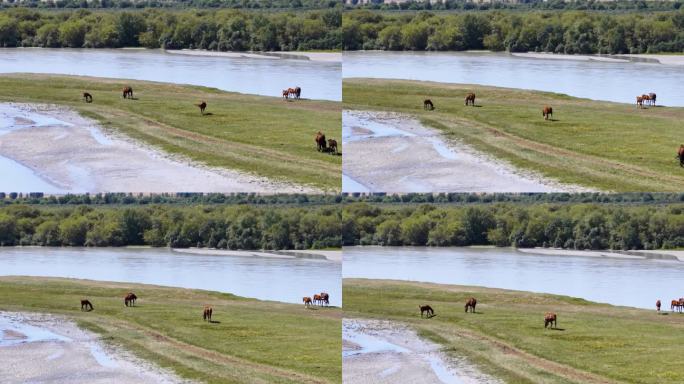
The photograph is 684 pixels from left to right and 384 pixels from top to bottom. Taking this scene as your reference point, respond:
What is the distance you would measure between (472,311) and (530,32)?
5984 mm

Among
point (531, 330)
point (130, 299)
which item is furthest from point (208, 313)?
point (531, 330)

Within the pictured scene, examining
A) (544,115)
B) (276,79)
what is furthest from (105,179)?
(544,115)

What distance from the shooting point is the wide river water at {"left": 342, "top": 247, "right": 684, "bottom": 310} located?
90.5 feet

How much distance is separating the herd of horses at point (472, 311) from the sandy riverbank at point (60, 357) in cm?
500

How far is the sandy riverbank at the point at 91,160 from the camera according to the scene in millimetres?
27891

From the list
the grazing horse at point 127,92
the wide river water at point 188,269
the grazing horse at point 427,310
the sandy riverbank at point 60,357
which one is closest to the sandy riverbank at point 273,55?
the grazing horse at point 127,92

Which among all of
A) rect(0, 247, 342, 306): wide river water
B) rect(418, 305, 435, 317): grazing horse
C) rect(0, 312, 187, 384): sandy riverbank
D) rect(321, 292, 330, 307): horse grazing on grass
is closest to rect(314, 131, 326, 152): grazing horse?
rect(0, 247, 342, 306): wide river water

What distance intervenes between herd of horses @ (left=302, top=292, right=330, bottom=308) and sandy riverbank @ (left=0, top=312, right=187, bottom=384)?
9.45 ft

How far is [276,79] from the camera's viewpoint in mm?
29109

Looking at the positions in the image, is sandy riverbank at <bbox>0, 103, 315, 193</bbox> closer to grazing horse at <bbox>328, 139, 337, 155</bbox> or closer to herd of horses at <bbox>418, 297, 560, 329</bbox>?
grazing horse at <bbox>328, 139, 337, 155</bbox>

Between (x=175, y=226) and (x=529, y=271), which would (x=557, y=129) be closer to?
(x=529, y=271)

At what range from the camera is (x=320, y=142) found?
27922mm

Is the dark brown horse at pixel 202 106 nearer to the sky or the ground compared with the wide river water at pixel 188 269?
nearer to the sky

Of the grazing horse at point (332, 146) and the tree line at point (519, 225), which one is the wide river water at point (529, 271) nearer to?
the tree line at point (519, 225)
